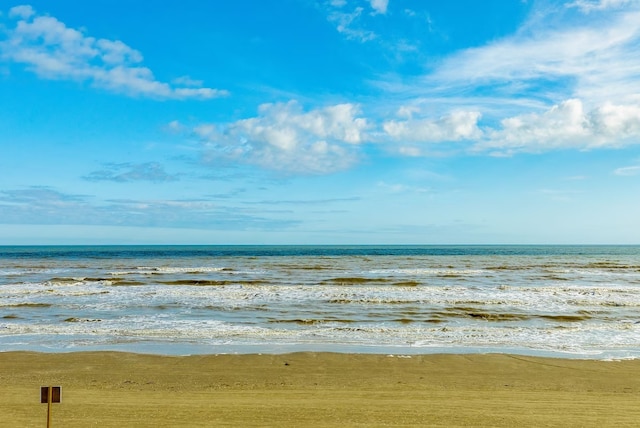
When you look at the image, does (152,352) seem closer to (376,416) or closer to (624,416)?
(376,416)

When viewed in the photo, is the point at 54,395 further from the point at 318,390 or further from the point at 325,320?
the point at 325,320

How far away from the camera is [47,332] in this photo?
51.8 ft

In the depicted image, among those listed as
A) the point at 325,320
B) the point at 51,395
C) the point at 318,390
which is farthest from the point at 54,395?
the point at 325,320

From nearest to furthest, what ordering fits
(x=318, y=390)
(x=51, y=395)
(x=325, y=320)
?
(x=51, y=395) < (x=318, y=390) < (x=325, y=320)

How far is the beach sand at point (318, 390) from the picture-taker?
7.60 m

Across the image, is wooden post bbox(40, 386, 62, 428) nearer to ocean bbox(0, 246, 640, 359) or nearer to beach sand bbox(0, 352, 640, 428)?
beach sand bbox(0, 352, 640, 428)

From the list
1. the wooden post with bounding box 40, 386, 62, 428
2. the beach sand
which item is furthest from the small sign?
the beach sand

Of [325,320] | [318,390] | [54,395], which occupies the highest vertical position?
[54,395]

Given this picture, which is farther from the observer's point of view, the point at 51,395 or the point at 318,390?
the point at 318,390

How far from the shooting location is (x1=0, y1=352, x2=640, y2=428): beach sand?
7.60m

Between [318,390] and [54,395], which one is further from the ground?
[54,395]

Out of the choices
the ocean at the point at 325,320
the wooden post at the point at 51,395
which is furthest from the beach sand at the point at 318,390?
the wooden post at the point at 51,395

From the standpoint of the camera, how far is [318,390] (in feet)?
30.4

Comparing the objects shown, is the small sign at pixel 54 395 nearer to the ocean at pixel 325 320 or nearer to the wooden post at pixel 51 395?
→ the wooden post at pixel 51 395
